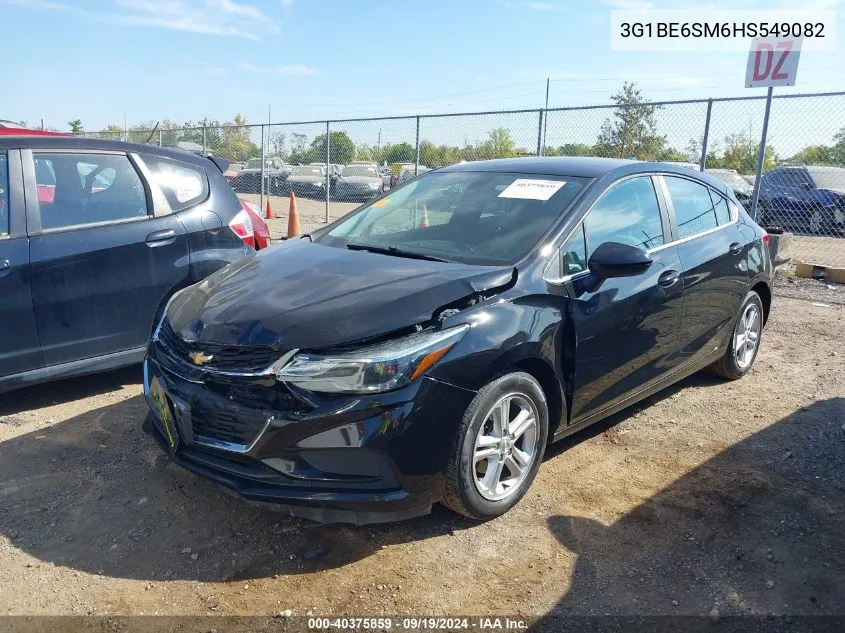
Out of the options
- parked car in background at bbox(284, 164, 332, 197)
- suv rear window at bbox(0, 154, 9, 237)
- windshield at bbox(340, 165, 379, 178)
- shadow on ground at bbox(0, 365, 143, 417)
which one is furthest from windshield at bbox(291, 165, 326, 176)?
suv rear window at bbox(0, 154, 9, 237)

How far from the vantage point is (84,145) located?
464cm

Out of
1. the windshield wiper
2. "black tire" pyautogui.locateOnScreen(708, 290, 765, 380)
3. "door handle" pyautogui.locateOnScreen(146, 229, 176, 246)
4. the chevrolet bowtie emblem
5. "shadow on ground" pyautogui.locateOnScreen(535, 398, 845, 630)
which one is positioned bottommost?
"shadow on ground" pyautogui.locateOnScreen(535, 398, 845, 630)

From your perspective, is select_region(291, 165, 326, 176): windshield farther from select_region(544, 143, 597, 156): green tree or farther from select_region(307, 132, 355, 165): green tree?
select_region(544, 143, 597, 156): green tree

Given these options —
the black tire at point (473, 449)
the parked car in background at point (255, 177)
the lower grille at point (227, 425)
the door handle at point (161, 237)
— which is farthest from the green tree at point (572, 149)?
the parked car in background at point (255, 177)

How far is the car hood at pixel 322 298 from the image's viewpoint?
283 cm

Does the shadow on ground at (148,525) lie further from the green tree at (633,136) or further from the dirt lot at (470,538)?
the green tree at (633,136)

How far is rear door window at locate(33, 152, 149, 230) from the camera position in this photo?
14.4 feet

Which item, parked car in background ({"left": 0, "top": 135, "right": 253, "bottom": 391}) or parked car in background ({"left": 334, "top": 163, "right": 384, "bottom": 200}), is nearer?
parked car in background ({"left": 0, "top": 135, "right": 253, "bottom": 391})

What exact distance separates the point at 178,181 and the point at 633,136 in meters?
8.07

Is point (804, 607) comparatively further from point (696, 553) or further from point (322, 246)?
point (322, 246)

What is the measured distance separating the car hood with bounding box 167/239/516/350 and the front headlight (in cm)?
6

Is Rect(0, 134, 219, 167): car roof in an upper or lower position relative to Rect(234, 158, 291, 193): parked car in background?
upper

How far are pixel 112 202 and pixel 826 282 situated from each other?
332 inches

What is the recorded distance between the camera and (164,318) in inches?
137
